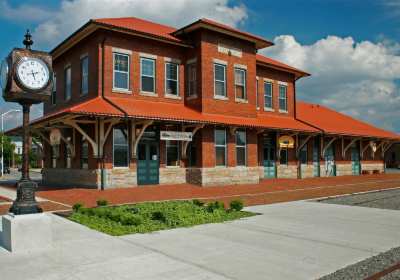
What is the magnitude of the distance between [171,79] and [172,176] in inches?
224

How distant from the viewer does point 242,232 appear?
26.1 ft

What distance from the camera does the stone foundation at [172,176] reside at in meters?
19.1

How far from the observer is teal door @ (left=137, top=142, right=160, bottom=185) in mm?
18606

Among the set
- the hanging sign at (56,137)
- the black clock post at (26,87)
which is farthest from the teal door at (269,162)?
the black clock post at (26,87)

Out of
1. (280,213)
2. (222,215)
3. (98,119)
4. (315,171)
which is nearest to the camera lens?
(222,215)

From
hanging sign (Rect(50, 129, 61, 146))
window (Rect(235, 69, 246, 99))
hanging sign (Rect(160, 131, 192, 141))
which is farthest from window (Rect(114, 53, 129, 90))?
window (Rect(235, 69, 246, 99))

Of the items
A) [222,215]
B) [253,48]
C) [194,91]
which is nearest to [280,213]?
[222,215]

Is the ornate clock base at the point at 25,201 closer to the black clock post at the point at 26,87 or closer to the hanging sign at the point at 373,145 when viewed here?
the black clock post at the point at 26,87

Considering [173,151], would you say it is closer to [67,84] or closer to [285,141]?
[67,84]

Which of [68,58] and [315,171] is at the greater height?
[68,58]

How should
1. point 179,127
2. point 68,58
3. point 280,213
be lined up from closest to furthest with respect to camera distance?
1. point 280,213
2. point 179,127
3. point 68,58

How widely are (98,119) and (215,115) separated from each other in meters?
6.74

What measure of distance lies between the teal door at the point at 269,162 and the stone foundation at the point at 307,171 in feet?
10.1

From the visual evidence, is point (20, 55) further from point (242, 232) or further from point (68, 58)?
point (68, 58)
